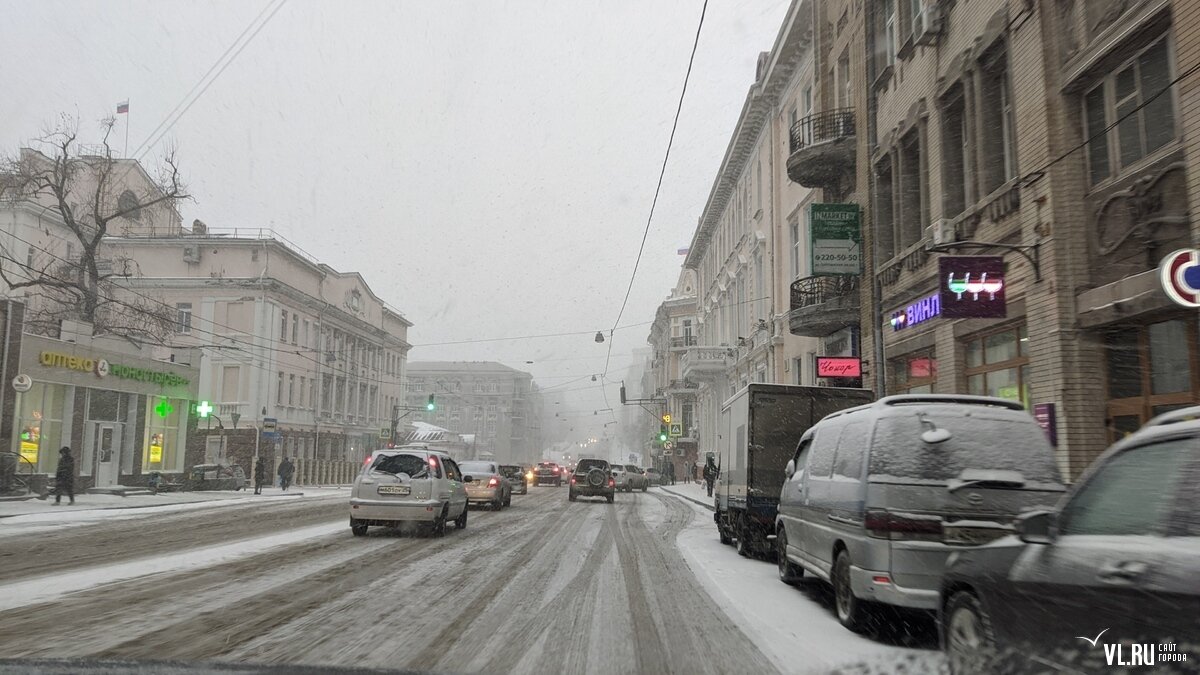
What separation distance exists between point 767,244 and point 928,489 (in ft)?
81.5

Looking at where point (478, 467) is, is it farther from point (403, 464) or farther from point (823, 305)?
point (823, 305)

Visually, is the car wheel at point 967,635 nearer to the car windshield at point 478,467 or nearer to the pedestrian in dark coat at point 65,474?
the car windshield at point 478,467

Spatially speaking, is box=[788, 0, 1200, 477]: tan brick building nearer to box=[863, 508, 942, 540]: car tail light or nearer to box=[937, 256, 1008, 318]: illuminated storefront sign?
box=[937, 256, 1008, 318]: illuminated storefront sign

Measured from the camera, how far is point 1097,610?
343 cm

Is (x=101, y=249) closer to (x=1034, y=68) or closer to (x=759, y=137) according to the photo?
(x=759, y=137)

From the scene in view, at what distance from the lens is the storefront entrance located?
30188mm

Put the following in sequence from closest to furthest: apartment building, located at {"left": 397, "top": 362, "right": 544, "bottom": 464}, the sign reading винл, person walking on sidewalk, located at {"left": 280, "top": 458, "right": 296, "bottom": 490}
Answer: the sign reading винл → person walking on sidewalk, located at {"left": 280, "top": 458, "right": 296, "bottom": 490} → apartment building, located at {"left": 397, "top": 362, "right": 544, "bottom": 464}

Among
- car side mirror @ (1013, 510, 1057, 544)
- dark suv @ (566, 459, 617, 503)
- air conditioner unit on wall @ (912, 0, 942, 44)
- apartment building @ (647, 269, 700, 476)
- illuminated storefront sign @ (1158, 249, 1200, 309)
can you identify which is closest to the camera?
car side mirror @ (1013, 510, 1057, 544)

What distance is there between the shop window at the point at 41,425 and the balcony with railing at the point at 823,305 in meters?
23.7

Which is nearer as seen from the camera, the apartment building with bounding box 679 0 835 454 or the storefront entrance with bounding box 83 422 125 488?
the apartment building with bounding box 679 0 835 454

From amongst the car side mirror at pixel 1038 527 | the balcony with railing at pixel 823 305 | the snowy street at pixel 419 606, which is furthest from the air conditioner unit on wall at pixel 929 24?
the car side mirror at pixel 1038 527

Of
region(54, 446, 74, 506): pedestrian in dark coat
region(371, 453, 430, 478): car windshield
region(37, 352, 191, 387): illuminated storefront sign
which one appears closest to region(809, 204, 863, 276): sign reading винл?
region(371, 453, 430, 478): car windshield

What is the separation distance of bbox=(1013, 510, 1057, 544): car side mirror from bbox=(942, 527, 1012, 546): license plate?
2369 mm

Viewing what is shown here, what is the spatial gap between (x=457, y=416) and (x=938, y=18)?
331 feet
